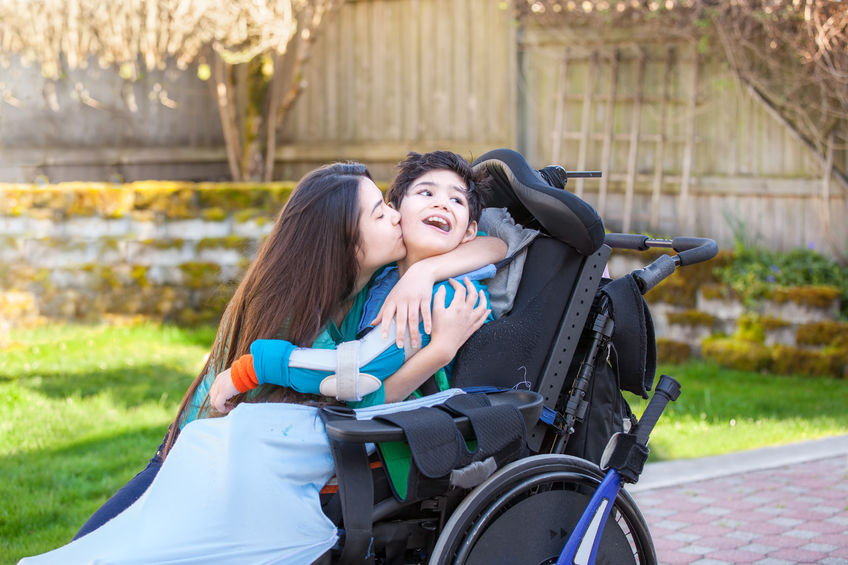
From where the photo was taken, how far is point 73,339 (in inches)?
256

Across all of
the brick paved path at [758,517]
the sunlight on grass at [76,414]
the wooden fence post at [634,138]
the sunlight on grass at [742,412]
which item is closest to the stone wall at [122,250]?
the sunlight on grass at [76,414]

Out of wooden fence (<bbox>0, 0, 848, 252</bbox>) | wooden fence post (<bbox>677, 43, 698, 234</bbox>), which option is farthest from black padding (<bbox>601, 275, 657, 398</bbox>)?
wooden fence post (<bbox>677, 43, 698, 234</bbox>)

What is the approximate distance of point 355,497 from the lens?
6.74 ft

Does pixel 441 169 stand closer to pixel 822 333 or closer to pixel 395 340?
pixel 395 340

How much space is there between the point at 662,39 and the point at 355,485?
573 centimetres

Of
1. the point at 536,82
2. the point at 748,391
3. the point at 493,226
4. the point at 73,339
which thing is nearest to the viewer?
the point at 493,226

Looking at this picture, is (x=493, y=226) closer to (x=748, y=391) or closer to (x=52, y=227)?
(x=748, y=391)

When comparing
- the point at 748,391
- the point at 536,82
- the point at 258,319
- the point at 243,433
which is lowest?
the point at 748,391

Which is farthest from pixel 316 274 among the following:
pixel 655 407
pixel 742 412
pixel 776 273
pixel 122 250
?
pixel 122 250

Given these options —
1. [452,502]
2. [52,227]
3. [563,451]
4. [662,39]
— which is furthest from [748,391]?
[52,227]

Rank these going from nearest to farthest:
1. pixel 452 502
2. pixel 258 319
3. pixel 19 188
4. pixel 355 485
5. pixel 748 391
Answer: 1. pixel 355 485
2. pixel 452 502
3. pixel 258 319
4. pixel 748 391
5. pixel 19 188

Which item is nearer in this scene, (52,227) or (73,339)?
(73,339)

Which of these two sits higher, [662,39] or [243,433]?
[662,39]

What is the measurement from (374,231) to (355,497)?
711 millimetres
